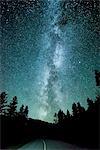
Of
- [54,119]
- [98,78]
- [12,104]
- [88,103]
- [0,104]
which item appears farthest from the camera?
[54,119]

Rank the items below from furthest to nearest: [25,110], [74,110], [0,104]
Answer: [25,110]
[74,110]
[0,104]

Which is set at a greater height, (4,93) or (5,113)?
(4,93)

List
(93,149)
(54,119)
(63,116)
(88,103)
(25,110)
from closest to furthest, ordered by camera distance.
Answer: (93,149)
(88,103)
(25,110)
(63,116)
(54,119)

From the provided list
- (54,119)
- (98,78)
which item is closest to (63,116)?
(54,119)

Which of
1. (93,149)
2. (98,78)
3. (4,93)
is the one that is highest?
(4,93)

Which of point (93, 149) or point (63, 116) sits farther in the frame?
point (63, 116)

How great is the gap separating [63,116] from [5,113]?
46411 millimetres

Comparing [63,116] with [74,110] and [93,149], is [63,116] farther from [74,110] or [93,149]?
[93,149]

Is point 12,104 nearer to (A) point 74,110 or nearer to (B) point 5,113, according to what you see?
(B) point 5,113

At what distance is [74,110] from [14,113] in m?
27.4

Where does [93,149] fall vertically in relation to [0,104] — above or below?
below

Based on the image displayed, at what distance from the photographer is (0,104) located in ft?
256

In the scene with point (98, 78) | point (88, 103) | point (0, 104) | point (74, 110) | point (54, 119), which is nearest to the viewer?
point (98, 78)

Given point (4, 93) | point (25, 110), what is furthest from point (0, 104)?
point (25, 110)
